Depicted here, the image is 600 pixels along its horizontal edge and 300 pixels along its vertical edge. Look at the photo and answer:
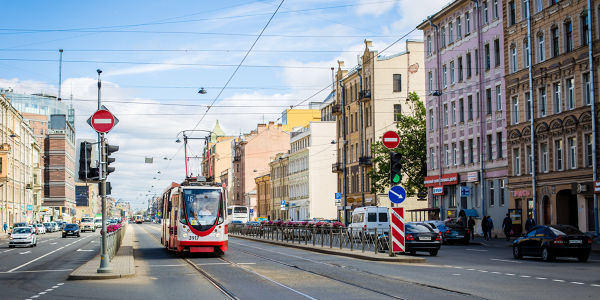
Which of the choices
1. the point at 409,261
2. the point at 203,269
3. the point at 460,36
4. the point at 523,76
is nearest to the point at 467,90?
the point at 460,36

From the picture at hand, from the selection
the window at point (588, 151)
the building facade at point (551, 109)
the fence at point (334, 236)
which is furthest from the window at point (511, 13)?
the fence at point (334, 236)

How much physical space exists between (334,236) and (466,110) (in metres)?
22.7

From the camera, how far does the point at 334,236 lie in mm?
37469

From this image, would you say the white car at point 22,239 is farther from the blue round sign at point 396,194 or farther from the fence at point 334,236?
the blue round sign at point 396,194

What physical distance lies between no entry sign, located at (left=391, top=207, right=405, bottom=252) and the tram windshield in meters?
6.76

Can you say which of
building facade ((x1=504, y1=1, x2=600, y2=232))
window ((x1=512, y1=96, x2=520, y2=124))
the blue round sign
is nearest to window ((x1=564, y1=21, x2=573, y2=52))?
building facade ((x1=504, y1=1, x2=600, y2=232))

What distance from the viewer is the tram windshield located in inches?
1165

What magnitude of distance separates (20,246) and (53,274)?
1137 inches

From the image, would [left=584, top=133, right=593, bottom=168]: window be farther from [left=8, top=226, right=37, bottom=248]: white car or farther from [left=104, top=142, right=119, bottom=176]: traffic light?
[left=8, top=226, right=37, bottom=248]: white car

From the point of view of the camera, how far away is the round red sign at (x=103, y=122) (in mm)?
20984

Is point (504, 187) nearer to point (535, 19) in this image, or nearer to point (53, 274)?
point (535, 19)

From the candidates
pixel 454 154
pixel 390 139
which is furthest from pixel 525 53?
pixel 390 139

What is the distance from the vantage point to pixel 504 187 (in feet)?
166

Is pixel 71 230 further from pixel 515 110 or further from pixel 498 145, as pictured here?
pixel 515 110
